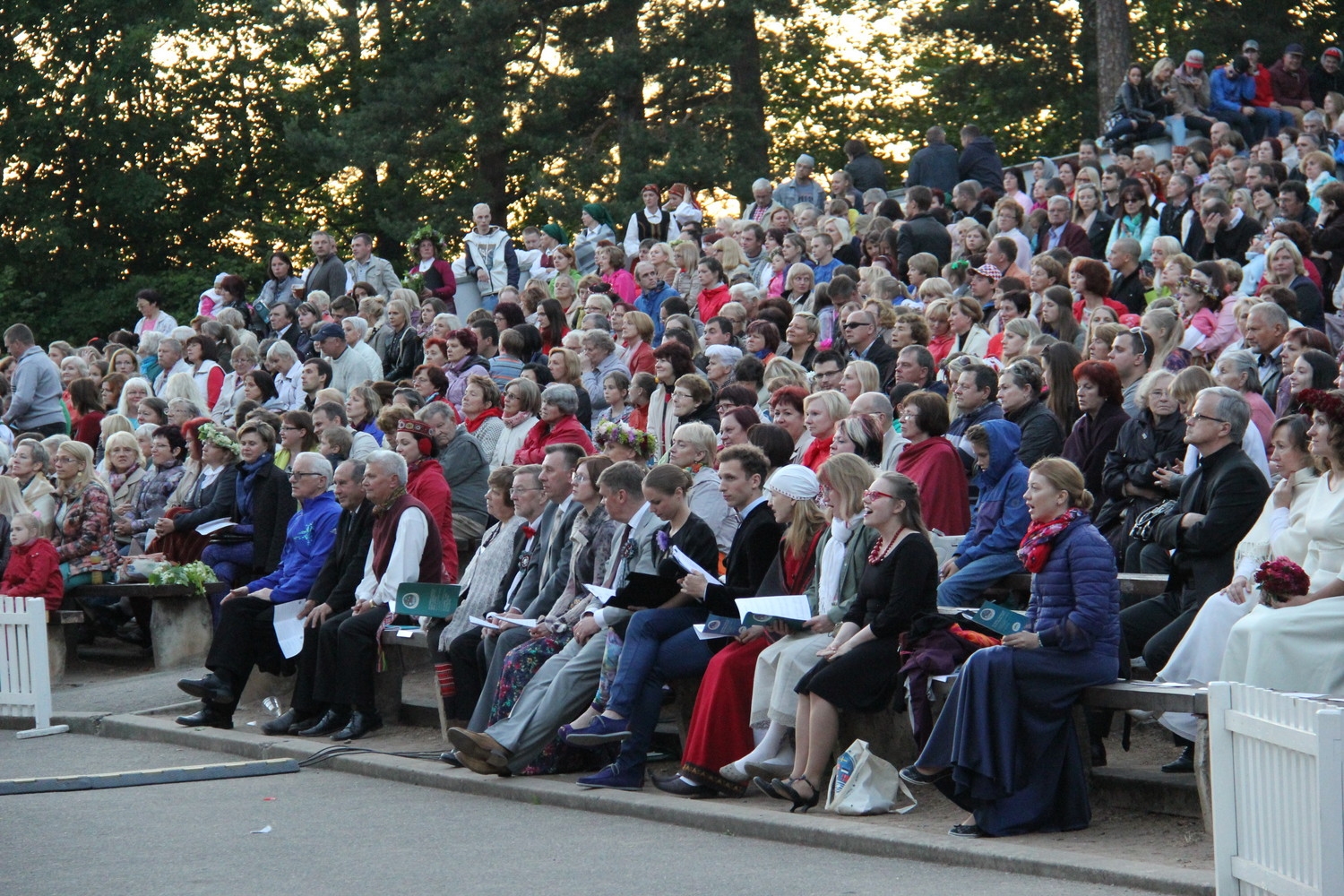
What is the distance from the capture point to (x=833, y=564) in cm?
838


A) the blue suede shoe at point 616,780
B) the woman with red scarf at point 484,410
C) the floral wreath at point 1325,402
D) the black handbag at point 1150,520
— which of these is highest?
the woman with red scarf at point 484,410

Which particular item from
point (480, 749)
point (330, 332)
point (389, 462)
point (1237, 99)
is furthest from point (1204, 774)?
point (1237, 99)

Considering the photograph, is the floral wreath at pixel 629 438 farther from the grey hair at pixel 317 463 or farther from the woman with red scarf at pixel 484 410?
the woman with red scarf at pixel 484 410

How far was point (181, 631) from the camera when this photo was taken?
→ 42.0 feet

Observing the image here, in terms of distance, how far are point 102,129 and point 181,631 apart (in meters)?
24.3

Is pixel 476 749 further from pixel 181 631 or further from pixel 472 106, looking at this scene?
pixel 472 106

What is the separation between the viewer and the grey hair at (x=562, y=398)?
12.0m

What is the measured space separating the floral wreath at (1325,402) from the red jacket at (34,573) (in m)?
8.82

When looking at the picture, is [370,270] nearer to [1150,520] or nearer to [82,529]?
[82,529]

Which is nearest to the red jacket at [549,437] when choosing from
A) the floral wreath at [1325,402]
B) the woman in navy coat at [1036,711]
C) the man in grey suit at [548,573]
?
the man in grey suit at [548,573]

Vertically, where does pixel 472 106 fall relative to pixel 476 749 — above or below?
above

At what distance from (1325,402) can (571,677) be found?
385cm

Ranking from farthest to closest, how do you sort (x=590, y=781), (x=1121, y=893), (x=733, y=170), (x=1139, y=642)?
(x=733, y=170) < (x=590, y=781) < (x=1139, y=642) < (x=1121, y=893)

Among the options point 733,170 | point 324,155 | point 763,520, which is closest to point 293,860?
point 763,520
